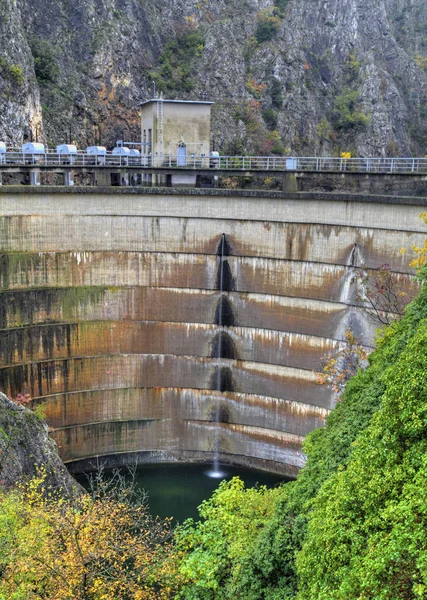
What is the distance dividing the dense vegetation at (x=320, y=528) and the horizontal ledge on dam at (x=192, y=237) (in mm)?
9348

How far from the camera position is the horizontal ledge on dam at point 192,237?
79.2 ft

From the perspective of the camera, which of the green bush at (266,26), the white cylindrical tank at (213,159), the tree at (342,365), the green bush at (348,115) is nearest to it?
the tree at (342,365)

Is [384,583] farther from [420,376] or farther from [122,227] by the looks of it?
[122,227]

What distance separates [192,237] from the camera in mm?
26250

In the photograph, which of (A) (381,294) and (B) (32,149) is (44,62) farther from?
(A) (381,294)

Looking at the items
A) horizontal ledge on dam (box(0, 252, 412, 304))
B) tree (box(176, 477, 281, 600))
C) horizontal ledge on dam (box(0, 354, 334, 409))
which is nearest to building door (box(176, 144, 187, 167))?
horizontal ledge on dam (box(0, 252, 412, 304))

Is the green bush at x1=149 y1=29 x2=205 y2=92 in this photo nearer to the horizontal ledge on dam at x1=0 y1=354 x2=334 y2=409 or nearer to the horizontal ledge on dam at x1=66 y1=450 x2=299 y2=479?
the horizontal ledge on dam at x1=0 y1=354 x2=334 y2=409

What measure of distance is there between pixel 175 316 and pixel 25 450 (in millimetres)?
9498

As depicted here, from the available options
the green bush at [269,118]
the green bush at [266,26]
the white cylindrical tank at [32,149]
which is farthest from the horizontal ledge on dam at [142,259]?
the green bush at [266,26]

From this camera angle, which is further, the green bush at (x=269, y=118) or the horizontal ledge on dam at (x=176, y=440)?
the green bush at (x=269, y=118)

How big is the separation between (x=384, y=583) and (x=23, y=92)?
33.8 m

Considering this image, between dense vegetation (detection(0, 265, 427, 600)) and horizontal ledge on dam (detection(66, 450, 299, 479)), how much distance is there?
357 inches

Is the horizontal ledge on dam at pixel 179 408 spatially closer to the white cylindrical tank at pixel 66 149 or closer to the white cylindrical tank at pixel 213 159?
the white cylindrical tank at pixel 213 159

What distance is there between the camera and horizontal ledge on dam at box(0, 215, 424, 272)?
79.2ft
